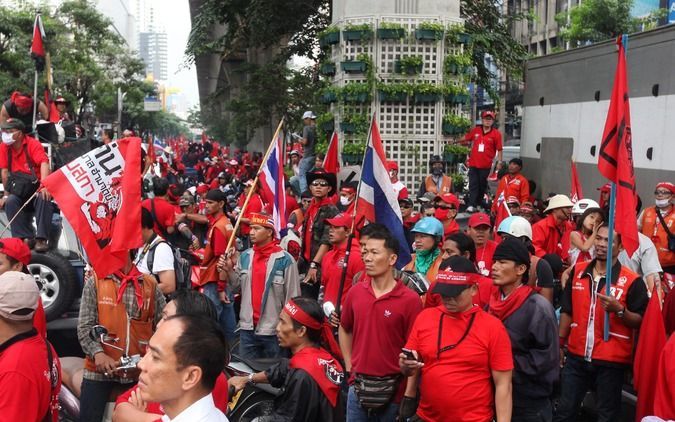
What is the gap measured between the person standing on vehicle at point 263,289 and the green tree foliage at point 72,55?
29.8m

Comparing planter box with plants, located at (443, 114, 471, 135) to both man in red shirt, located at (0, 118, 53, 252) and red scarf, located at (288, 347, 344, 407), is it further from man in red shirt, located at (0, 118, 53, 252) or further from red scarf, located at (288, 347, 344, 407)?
red scarf, located at (288, 347, 344, 407)

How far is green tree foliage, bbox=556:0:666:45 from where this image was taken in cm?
3541

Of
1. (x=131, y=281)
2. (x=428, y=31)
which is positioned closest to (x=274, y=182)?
(x=131, y=281)

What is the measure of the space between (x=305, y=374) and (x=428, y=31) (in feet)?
34.3

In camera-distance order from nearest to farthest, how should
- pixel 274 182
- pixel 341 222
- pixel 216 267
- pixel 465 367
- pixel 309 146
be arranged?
pixel 465 367, pixel 341 222, pixel 216 267, pixel 274 182, pixel 309 146

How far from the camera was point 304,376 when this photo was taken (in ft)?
16.7

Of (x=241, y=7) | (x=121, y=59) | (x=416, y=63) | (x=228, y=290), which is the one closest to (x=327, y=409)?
(x=228, y=290)

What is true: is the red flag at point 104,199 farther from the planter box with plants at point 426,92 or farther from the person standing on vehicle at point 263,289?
the planter box with plants at point 426,92

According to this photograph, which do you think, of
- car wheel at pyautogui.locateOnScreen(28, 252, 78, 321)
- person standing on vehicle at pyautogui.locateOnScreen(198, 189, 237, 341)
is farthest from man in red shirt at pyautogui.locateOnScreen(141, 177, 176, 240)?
car wheel at pyautogui.locateOnScreen(28, 252, 78, 321)

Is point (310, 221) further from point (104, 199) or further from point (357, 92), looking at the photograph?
point (357, 92)

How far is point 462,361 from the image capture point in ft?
15.4

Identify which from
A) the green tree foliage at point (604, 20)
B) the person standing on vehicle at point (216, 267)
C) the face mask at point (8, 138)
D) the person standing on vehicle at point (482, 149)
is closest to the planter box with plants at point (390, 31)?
the person standing on vehicle at point (482, 149)

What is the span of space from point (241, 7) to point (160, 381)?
21276 mm

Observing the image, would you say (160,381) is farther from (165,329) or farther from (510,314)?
(510,314)
